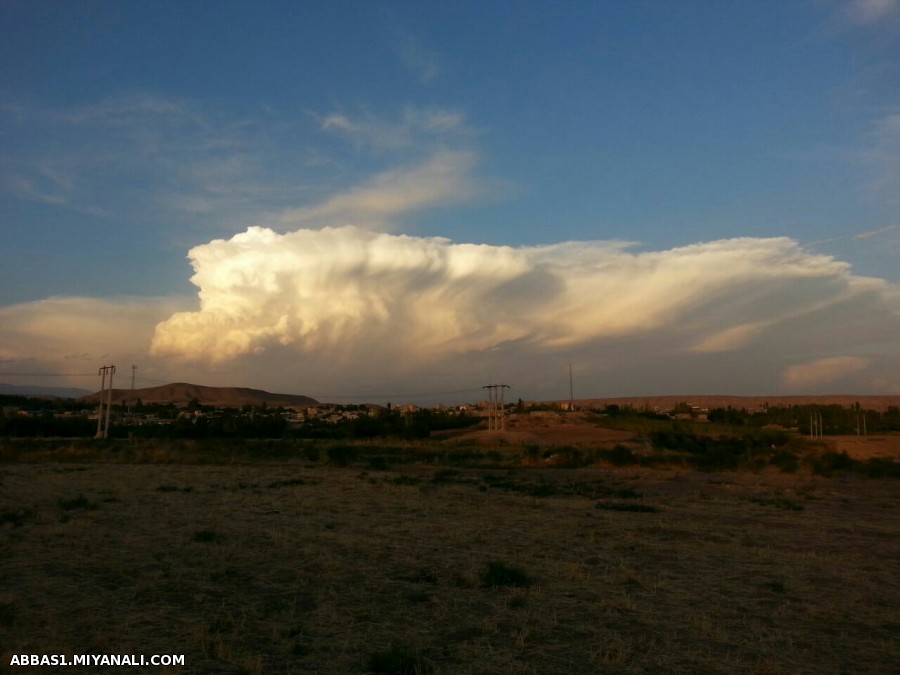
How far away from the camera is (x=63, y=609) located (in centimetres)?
935

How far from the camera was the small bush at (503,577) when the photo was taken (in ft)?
37.2

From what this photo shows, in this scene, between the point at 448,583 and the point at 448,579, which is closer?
the point at 448,583

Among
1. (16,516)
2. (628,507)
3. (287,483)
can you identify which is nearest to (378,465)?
(287,483)

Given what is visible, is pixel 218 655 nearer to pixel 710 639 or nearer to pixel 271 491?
pixel 710 639

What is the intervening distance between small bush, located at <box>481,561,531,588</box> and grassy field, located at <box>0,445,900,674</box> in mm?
36

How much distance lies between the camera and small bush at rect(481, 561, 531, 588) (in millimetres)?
11352

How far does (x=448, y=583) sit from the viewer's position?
11422 millimetres

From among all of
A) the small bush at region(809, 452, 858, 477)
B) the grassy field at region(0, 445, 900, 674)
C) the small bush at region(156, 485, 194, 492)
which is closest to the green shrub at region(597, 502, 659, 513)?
the grassy field at region(0, 445, 900, 674)

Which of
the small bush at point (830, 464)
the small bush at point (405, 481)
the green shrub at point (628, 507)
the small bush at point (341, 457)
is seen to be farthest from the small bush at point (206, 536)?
the small bush at point (830, 464)

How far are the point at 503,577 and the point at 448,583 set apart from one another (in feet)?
2.83

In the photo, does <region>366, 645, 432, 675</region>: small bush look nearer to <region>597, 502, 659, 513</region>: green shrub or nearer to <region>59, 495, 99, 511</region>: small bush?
<region>59, 495, 99, 511</region>: small bush

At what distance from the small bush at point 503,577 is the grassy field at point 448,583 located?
0.04 meters

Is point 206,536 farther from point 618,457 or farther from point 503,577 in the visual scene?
point 618,457

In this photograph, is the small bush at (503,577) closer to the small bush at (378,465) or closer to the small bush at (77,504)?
the small bush at (77,504)
